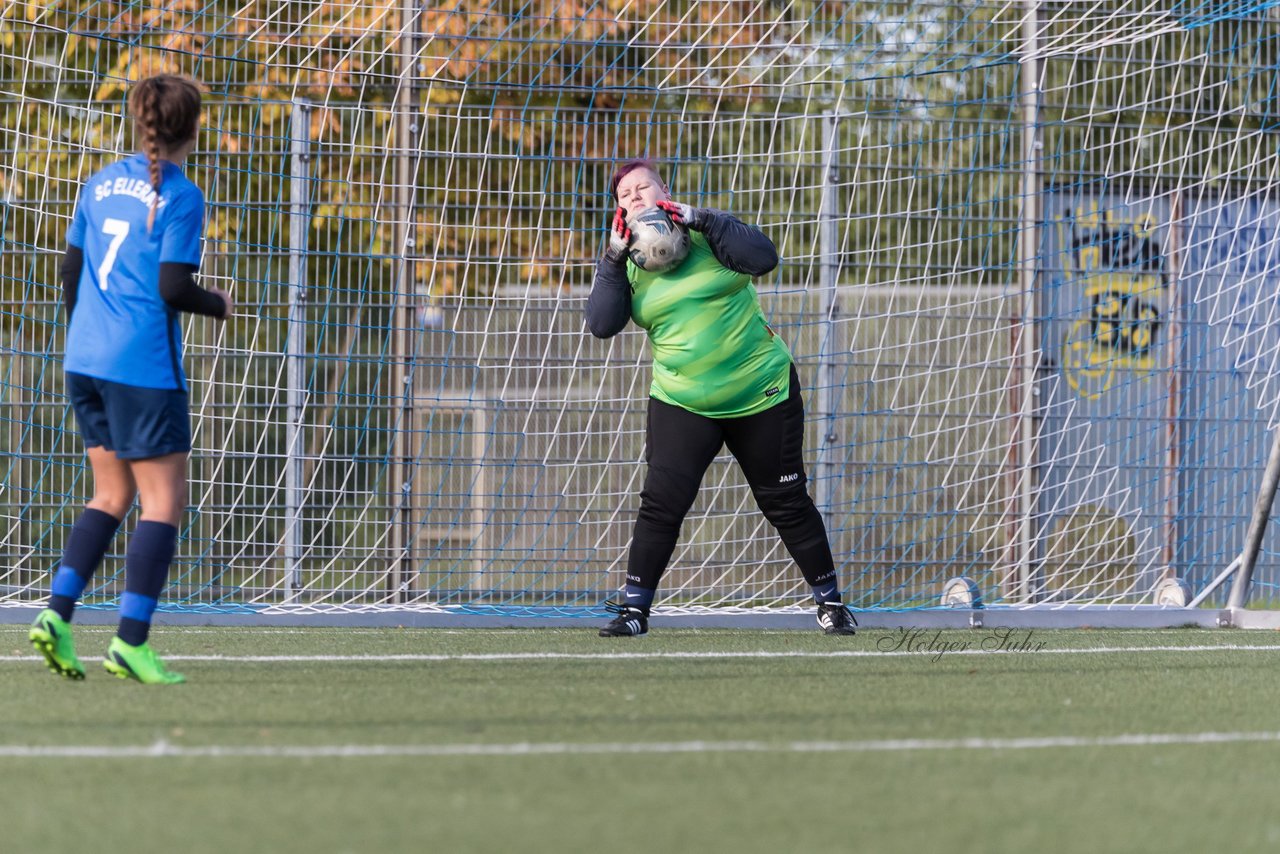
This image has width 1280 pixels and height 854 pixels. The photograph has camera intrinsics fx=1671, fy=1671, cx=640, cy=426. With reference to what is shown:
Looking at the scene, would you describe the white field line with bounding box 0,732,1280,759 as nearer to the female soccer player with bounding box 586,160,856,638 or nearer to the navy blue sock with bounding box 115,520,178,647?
the navy blue sock with bounding box 115,520,178,647

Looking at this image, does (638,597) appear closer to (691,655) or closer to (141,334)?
(691,655)

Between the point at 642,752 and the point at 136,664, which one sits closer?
the point at 642,752

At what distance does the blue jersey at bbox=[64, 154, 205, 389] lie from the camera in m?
4.94

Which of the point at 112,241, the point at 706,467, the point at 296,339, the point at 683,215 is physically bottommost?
the point at 706,467

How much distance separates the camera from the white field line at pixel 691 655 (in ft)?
19.3

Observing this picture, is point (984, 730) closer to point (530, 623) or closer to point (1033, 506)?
point (530, 623)

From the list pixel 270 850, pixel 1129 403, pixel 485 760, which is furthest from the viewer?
pixel 1129 403

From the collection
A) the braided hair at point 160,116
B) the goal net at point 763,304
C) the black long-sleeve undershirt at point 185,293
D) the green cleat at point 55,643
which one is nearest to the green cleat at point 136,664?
the green cleat at point 55,643

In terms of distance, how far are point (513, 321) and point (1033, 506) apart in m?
2.91

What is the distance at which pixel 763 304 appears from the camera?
9172mm

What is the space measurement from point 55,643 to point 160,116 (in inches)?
62.8

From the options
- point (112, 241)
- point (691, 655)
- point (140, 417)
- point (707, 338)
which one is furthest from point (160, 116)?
point (691, 655)

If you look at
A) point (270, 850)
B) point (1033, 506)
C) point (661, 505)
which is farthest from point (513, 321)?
point (270, 850)

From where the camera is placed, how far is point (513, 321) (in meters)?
8.62
